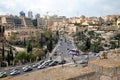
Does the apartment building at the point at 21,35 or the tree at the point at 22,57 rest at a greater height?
the apartment building at the point at 21,35

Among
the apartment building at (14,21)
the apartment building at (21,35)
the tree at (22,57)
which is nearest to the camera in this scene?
the tree at (22,57)

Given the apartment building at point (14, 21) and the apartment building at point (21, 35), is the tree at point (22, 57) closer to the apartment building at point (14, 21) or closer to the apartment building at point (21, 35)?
the apartment building at point (21, 35)

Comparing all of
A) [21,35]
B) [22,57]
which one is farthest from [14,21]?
[22,57]

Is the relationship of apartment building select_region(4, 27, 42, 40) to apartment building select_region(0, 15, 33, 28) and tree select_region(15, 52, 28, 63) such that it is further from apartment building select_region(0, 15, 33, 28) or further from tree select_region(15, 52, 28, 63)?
tree select_region(15, 52, 28, 63)

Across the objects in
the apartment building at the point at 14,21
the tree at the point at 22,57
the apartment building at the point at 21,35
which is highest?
the apartment building at the point at 14,21

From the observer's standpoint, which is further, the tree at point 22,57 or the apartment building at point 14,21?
the apartment building at point 14,21

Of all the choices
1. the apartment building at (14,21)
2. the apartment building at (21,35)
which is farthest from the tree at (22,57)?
the apartment building at (14,21)

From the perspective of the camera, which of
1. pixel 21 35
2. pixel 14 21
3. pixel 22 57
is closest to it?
pixel 22 57

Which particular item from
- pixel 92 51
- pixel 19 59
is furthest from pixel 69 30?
pixel 19 59

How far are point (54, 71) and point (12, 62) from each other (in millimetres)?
31469

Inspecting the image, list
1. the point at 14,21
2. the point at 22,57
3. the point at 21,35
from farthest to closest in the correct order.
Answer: the point at 14,21 → the point at 21,35 → the point at 22,57

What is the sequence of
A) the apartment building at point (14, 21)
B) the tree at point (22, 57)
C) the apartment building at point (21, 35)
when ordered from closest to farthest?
the tree at point (22, 57) < the apartment building at point (21, 35) < the apartment building at point (14, 21)

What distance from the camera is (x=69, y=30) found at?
97.2 m

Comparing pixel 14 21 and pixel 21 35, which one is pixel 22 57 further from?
pixel 14 21
